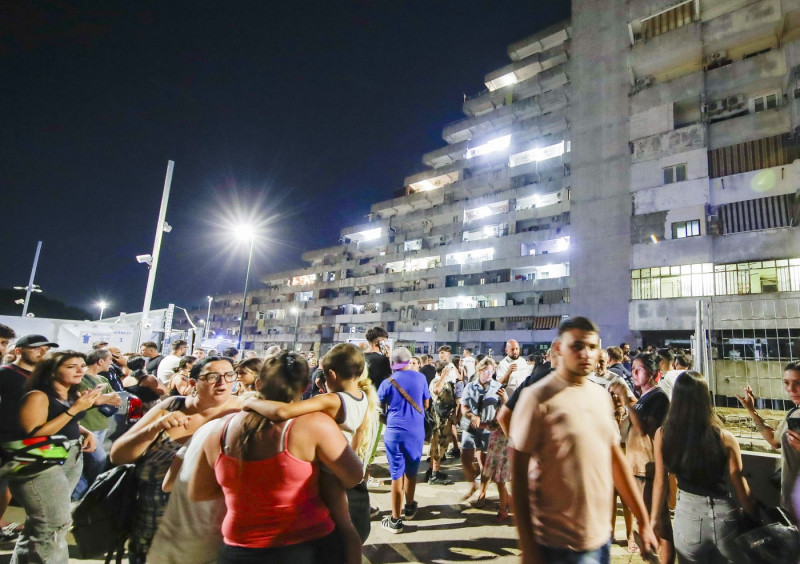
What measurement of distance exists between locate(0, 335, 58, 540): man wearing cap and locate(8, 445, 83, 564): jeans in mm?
392

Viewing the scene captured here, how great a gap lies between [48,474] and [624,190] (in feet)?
101

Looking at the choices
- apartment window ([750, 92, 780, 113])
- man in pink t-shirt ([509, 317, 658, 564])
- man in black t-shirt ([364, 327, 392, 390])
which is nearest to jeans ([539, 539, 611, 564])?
man in pink t-shirt ([509, 317, 658, 564])

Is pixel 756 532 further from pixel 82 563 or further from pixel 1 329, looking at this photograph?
pixel 1 329

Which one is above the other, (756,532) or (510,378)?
(510,378)

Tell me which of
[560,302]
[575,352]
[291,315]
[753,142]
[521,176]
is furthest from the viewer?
[291,315]

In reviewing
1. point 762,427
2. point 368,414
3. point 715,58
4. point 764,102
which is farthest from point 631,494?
point 715,58

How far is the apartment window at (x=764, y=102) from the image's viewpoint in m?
23.8

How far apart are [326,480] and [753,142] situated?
3070 centimetres

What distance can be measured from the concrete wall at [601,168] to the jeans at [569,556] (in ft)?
88.1

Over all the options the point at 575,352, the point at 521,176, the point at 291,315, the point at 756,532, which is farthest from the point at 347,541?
the point at 291,315

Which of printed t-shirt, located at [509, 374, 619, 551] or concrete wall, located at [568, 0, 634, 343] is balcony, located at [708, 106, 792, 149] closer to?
concrete wall, located at [568, 0, 634, 343]

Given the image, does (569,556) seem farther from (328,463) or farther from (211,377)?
(211,377)

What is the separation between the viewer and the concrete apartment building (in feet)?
72.4

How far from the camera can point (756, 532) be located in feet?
8.13
